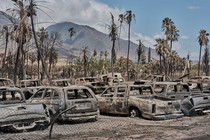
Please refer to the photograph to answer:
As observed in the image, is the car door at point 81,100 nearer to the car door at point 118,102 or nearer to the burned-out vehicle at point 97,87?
the car door at point 118,102

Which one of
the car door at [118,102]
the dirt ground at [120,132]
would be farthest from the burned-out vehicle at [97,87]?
the dirt ground at [120,132]

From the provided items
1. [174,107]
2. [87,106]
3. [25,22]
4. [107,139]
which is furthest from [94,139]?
[25,22]

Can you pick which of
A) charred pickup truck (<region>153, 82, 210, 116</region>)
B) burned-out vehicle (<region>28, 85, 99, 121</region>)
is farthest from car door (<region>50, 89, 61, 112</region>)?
charred pickup truck (<region>153, 82, 210, 116</region>)

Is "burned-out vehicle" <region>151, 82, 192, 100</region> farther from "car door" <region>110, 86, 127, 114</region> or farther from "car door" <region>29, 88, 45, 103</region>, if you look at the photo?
"car door" <region>29, 88, 45, 103</region>

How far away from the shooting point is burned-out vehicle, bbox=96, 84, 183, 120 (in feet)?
50.7

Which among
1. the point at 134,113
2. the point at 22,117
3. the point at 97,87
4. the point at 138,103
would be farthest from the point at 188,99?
the point at 97,87

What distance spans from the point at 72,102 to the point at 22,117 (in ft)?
8.76

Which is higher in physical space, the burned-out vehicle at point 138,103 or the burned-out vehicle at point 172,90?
the burned-out vehicle at point 172,90

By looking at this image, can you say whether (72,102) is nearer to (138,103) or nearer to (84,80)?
(138,103)

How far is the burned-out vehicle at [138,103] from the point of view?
1545 centimetres

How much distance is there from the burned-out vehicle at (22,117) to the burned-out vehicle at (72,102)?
1531 mm

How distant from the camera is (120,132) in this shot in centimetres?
1190

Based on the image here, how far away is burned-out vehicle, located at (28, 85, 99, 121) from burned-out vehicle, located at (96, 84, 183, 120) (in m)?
1.86

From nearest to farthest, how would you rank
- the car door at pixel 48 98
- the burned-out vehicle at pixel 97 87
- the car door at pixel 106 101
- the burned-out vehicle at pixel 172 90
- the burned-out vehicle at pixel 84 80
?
the car door at pixel 48 98 < the car door at pixel 106 101 < the burned-out vehicle at pixel 172 90 < the burned-out vehicle at pixel 97 87 < the burned-out vehicle at pixel 84 80
